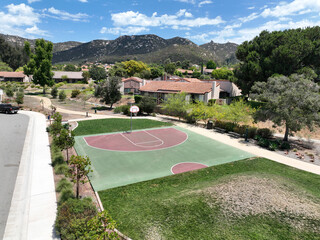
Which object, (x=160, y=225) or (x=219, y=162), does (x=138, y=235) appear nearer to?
(x=160, y=225)

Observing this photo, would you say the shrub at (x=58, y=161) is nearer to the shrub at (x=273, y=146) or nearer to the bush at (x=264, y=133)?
the shrub at (x=273, y=146)

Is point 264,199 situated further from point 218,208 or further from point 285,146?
point 285,146

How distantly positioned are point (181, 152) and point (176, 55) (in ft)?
552

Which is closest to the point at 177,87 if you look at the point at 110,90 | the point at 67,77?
the point at 110,90

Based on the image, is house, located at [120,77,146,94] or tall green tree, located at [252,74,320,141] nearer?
tall green tree, located at [252,74,320,141]

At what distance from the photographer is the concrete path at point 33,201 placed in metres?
8.11

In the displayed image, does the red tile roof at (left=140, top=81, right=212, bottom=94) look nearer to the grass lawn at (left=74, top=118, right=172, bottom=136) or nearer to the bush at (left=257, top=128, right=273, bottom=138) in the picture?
the grass lawn at (left=74, top=118, right=172, bottom=136)

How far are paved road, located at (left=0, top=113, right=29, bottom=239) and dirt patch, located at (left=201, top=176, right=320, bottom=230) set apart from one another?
9.93m

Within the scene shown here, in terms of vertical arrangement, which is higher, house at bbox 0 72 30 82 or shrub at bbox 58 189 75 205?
house at bbox 0 72 30 82

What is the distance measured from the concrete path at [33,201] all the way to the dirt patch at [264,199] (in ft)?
25.1

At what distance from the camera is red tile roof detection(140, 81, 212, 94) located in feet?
131

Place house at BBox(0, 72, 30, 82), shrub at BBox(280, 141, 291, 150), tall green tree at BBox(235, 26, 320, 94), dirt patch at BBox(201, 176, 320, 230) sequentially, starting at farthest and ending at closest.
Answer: house at BBox(0, 72, 30, 82) → tall green tree at BBox(235, 26, 320, 94) → shrub at BBox(280, 141, 291, 150) → dirt patch at BBox(201, 176, 320, 230)

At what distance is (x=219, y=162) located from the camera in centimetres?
1650

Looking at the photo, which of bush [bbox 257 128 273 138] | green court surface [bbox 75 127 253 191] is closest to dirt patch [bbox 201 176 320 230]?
green court surface [bbox 75 127 253 191]
